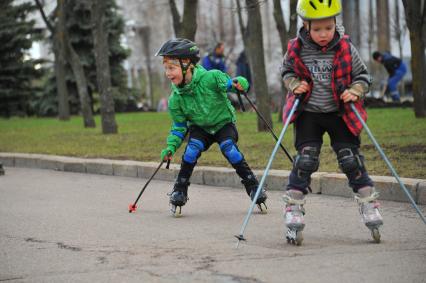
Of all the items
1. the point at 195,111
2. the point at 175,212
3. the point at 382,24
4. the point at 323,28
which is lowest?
the point at 175,212

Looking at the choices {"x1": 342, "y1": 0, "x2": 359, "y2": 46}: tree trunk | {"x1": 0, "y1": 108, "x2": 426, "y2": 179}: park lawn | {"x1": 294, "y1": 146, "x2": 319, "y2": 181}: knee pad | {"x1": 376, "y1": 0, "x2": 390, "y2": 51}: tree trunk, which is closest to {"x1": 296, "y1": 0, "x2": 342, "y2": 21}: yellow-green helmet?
{"x1": 294, "y1": 146, "x2": 319, "y2": 181}: knee pad

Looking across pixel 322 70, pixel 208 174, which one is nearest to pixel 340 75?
pixel 322 70

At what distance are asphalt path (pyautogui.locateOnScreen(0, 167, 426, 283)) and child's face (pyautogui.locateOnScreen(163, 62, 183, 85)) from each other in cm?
118

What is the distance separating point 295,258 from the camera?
5.85 metres

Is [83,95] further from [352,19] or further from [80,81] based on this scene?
[352,19]

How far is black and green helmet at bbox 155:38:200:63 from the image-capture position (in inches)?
309

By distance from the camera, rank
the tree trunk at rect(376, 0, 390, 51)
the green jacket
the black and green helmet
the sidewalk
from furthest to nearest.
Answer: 1. the tree trunk at rect(376, 0, 390, 51)
2. the sidewalk
3. the green jacket
4. the black and green helmet

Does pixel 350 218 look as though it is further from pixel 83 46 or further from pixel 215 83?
pixel 83 46

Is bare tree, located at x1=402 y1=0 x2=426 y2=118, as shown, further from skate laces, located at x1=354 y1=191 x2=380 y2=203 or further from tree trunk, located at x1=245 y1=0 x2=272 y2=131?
skate laces, located at x1=354 y1=191 x2=380 y2=203

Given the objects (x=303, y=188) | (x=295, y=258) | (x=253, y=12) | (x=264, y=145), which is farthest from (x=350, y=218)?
(x=253, y=12)

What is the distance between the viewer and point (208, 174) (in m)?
10.7

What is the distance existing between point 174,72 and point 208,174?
2984 mm

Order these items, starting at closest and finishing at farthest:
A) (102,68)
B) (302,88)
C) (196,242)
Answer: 1. (302,88)
2. (196,242)
3. (102,68)

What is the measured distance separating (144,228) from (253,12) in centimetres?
993
